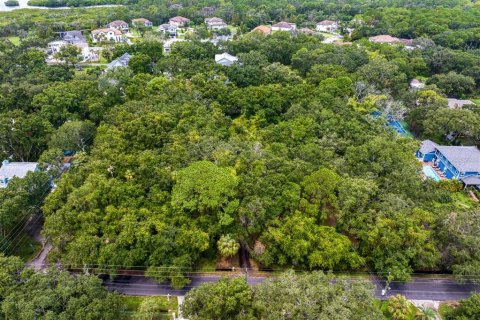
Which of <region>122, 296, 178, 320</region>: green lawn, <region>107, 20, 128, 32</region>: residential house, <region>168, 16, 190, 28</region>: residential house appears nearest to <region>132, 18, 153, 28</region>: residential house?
<region>107, 20, 128, 32</region>: residential house

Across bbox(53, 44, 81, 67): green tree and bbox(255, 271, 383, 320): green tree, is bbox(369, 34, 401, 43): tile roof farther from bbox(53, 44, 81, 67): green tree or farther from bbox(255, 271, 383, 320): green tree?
bbox(255, 271, 383, 320): green tree

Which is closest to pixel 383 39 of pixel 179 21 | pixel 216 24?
pixel 216 24

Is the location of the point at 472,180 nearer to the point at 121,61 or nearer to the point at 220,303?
the point at 220,303

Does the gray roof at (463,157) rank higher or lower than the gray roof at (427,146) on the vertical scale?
higher

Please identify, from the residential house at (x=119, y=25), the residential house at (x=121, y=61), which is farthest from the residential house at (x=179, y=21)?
the residential house at (x=121, y=61)

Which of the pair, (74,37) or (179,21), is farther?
(179,21)

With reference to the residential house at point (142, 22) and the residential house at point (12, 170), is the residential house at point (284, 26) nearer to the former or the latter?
the residential house at point (142, 22)
